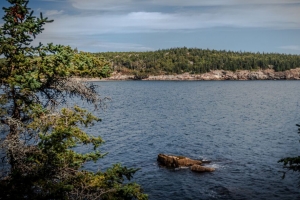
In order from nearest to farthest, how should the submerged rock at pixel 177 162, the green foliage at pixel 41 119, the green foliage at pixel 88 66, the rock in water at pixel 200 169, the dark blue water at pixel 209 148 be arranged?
the green foliage at pixel 41 119 < the green foliage at pixel 88 66 < the dark blue water at pixel 209 148 < the rock in water at pixel 200 169 < the submerged rock at pixel 177 162

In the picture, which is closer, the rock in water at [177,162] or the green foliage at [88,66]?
the green foliage at [88,66]

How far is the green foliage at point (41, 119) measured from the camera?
991 cm

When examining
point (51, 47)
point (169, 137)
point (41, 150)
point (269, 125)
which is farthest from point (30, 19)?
point (269, 125)

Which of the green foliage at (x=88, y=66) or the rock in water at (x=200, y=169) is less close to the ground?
the green foliage at (x=88, y=66)

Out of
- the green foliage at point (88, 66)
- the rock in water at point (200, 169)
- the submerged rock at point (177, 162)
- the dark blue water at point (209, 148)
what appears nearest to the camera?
the green foliage at point (88, 66)

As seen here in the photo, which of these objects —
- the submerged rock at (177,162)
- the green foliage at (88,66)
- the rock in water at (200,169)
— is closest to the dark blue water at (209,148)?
the rock in water at (200,169)

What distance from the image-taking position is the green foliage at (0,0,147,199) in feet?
32.5

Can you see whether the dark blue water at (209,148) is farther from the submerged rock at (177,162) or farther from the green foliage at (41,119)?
the green foliage at (41,119)

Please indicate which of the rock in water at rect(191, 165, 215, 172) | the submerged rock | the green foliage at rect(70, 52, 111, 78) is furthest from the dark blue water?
the green foliage at rect(70, 52, 111, 78)

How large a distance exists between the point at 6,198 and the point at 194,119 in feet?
202

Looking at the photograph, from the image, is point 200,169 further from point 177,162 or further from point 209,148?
point 209,148

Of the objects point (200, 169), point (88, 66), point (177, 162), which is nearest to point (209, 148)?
point (177, 162)

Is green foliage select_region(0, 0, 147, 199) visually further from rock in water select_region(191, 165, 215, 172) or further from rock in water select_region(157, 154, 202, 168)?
rock in water select_region(157, 154, 202, 168)

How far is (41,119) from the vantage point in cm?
1053
